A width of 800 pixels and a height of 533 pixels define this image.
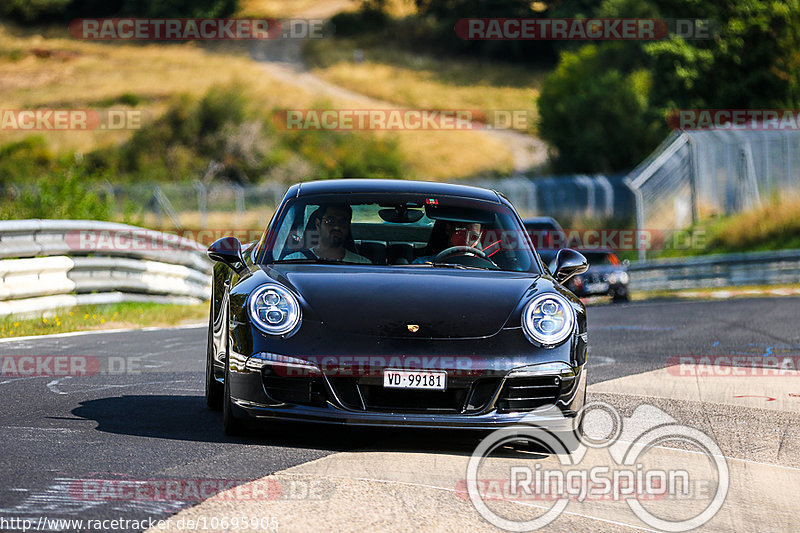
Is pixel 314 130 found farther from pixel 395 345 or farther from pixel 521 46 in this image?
pixel 395 345

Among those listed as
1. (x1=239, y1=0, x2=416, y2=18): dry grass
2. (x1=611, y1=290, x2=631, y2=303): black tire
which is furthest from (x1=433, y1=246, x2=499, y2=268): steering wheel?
(x1=239, y1=0, x2=416, y2=18): dry grass

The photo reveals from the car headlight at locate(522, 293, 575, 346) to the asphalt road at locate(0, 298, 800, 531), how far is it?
711 millimetres

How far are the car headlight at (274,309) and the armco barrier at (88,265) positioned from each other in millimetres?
6836

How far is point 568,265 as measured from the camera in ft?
26.0

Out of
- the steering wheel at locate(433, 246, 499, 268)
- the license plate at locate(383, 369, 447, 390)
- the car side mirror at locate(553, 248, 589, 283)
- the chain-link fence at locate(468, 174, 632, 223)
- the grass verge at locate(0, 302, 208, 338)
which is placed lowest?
the license plate at locate(383, 369, 447, 390)

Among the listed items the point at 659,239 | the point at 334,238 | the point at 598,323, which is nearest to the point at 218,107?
the point at 659,239

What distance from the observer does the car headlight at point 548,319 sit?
22.3ft

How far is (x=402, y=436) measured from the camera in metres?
7.24

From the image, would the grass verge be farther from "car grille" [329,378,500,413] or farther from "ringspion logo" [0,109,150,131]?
"ringspion logo" [0,109,150,131]

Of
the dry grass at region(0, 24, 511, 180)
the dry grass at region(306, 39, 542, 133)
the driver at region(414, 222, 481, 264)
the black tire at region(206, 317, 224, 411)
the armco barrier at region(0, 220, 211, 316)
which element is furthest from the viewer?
the dry grass at region(306, 39, 542, 133)

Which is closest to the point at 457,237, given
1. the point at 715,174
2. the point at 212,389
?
the point at 212,389

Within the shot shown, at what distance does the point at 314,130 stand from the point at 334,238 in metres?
59.2

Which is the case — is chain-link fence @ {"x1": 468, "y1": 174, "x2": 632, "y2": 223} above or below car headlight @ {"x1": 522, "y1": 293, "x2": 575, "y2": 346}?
above

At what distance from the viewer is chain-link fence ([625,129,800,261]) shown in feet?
111
